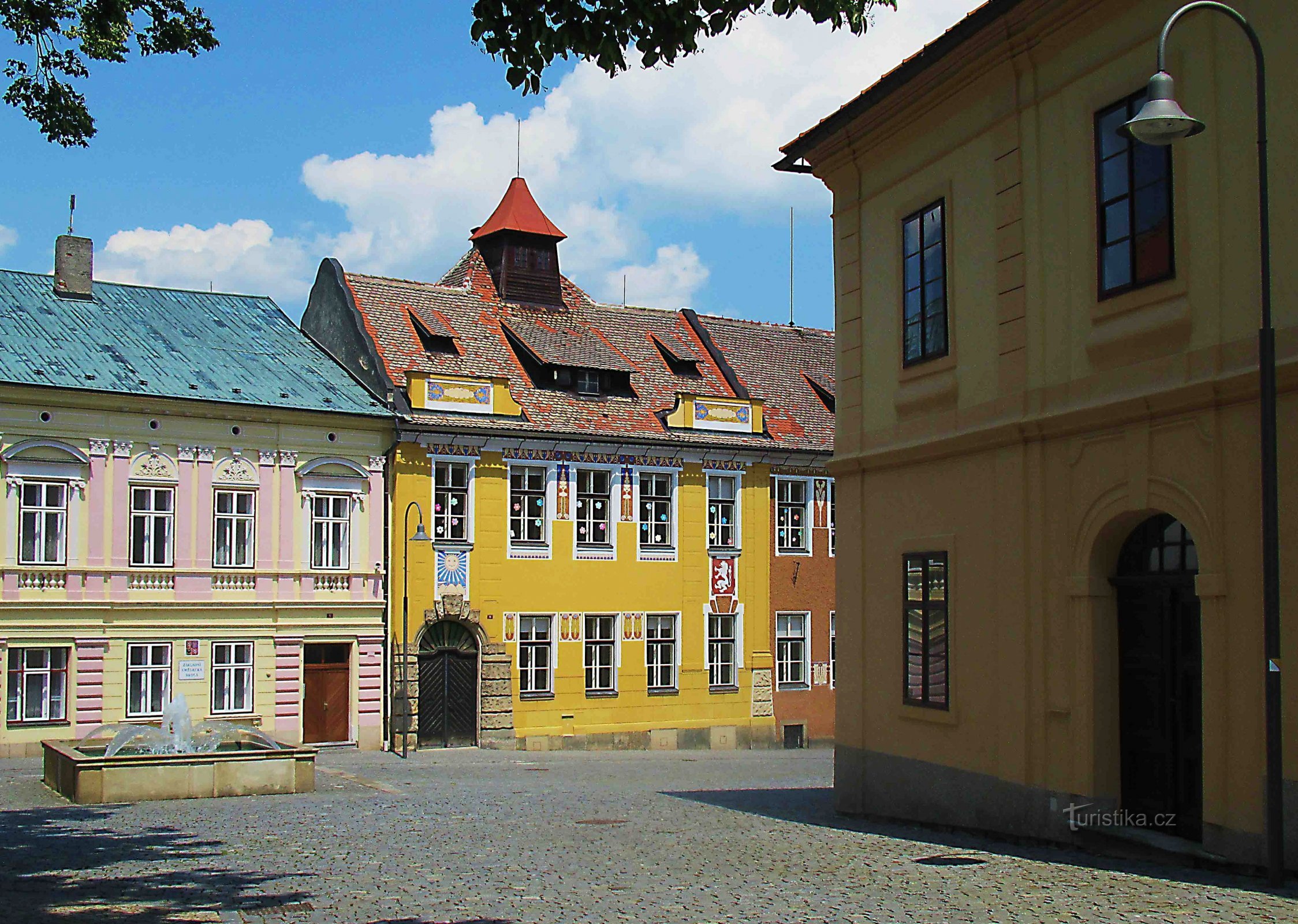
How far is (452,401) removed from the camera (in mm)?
33719

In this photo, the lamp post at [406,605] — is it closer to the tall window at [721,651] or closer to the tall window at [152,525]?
the tall window at [152,525]

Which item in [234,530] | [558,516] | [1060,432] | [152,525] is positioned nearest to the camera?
[1060,432]

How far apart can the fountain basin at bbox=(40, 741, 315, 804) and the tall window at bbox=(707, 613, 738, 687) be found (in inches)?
659

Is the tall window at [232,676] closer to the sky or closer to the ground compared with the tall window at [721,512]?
closer to the ground

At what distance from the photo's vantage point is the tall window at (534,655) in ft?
113

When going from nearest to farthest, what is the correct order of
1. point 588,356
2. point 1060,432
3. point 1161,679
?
point 1161,679, point 1060,432, point 588,356

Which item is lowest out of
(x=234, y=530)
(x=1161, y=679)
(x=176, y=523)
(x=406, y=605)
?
(x=1161, y=679)

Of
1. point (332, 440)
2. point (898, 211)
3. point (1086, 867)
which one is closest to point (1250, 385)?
point (1086, 867)

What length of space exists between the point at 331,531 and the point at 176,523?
3.37m

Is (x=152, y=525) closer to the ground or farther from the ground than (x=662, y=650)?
farther from the ground

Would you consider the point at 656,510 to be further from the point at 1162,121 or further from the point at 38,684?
the point at 1162,121

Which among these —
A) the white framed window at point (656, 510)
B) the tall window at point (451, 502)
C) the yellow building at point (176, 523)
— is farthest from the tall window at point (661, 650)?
the yellow building at point (176, 523)

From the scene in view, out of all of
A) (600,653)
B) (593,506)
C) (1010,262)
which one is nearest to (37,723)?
(600,653)

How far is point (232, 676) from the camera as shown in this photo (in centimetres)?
3112
